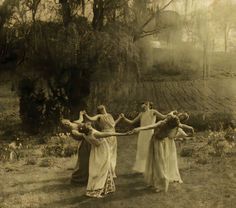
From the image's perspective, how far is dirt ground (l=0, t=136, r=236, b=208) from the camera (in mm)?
10523

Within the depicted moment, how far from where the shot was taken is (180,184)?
12.2m

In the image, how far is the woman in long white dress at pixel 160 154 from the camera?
37.2 feet

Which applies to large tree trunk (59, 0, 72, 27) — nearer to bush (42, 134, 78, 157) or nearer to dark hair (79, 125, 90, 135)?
bush (42, 134, 78, 157)

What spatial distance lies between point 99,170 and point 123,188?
42.1 inches

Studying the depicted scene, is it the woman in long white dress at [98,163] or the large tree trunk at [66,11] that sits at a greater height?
the large tree trunk at [66,11]

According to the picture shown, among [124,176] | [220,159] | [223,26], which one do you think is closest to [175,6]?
[223,26]

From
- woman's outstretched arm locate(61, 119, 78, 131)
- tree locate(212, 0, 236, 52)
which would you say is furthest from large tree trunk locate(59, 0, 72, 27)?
woman's outstretched arm locate(61, 119, 78, 131)

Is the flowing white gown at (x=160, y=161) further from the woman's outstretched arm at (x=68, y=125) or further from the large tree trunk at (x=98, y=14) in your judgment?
the large tree trunk at (x=98, y=14)

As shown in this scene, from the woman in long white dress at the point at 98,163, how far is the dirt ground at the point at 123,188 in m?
0.22

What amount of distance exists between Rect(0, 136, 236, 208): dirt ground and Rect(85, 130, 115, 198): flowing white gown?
0.21 m

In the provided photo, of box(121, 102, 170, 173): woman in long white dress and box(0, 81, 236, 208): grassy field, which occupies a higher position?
box(121, 102, 170, 173): woman in long white dress

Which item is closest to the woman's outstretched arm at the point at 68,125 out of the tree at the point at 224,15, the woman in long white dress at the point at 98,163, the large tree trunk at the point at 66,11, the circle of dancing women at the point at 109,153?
the circle of dancing women at the point at 109,153

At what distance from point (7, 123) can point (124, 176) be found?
974 centimetres

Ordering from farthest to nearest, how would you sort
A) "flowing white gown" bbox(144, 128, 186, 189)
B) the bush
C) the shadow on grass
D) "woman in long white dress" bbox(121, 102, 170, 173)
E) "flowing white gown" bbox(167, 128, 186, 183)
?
the bush → "woman in long white dress" bbox(121, 102, 170, 173) → "flowing white gown" bbox(167, 128, 186, 183) → "flowing white gown" bbox(144, 128, 186, 189) → the shadow on grass
